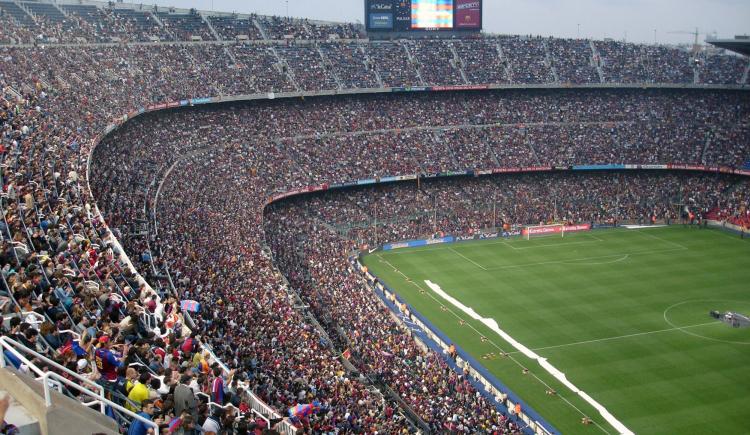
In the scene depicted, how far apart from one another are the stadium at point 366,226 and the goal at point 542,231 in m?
0.23

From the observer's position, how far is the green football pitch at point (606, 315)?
33375mm

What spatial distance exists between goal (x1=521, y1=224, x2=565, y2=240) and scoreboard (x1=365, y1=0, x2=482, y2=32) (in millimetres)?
26736

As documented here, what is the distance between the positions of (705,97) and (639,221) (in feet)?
66.7

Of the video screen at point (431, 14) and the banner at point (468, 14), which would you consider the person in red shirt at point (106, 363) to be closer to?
the video screen at point (431, 14)

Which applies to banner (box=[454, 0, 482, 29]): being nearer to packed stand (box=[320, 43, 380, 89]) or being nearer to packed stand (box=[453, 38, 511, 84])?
packed stand (box=[453, 38, 511, 84])

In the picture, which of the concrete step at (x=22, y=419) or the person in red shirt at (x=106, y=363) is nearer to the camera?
the concrete step at (x=22, y=419)

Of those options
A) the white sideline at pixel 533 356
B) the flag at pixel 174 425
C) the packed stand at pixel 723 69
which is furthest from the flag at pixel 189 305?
the packed stand at pixel 723 69

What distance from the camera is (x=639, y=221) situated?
66.7 metres

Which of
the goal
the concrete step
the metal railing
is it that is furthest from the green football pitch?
the concrete step

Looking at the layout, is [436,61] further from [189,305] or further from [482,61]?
[189,305]

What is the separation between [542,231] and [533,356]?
26.6 meters

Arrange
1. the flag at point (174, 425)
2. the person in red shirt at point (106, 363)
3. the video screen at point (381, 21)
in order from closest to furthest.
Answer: the flag at point (174, 425), the person in red shirt at point (106, 363), the video screen at point (381, 21)

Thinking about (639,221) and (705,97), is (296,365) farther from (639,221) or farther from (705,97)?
(705,97)

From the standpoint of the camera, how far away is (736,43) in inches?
2753
